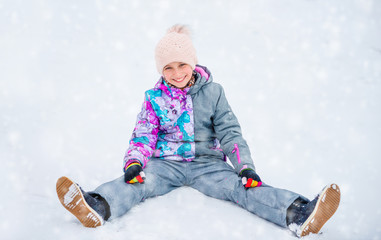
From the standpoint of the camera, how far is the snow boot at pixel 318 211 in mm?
1309

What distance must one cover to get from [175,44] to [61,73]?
77.3 inches

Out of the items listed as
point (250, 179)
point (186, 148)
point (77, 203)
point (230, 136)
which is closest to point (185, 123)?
point (186, 148)

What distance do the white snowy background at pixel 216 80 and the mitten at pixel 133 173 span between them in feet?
0.45

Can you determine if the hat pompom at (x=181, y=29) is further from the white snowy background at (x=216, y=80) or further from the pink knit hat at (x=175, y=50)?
the white snowy background at (x=216, y=80)

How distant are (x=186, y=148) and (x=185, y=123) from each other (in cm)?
Result: 14

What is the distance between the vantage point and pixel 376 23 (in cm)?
474

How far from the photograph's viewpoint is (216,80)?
3.58 metres

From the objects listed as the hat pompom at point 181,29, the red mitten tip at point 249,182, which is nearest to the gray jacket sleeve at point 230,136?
the red mitten tip at point 249,182

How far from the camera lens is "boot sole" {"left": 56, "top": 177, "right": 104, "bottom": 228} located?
4.24ft

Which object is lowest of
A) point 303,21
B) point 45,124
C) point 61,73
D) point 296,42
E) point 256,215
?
point 256,215

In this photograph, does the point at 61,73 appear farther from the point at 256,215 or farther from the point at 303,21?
the point at 303,21

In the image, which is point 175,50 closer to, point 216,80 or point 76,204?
point 76,204

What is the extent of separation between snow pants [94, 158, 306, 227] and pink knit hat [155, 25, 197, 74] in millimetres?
541

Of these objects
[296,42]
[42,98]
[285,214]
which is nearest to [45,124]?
[42,98]
